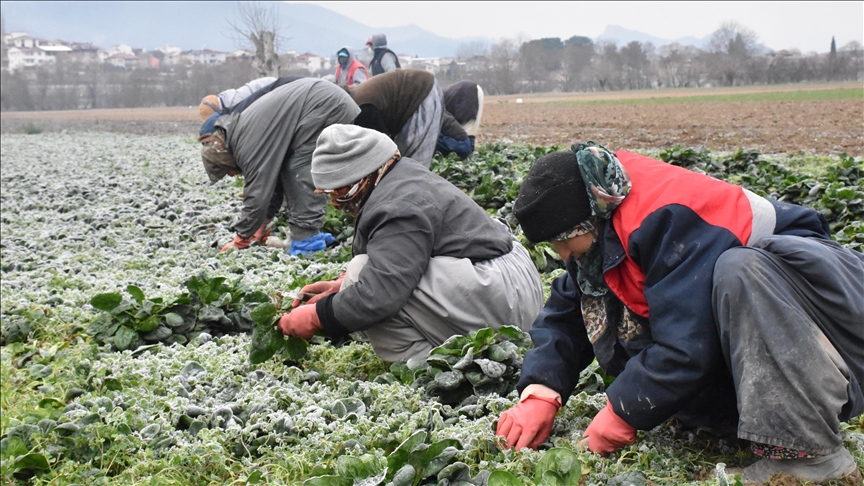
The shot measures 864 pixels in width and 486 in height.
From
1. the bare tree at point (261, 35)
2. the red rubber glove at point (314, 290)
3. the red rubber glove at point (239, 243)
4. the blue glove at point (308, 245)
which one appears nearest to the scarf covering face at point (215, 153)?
the red rubber glove at point (239, 243)

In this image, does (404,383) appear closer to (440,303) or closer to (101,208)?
(440,303)

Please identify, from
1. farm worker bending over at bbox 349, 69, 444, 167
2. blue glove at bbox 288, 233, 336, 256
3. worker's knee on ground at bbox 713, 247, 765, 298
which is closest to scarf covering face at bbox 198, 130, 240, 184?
blue glove at bbox 288, 233, 336, 256

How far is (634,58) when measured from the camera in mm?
62625

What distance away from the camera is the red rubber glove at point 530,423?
284cm

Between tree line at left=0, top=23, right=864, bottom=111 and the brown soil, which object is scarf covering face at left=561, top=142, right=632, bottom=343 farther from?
tree line at left=0, top=23, right=864, bottom=111

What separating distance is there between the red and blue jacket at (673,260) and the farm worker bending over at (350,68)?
10676mm

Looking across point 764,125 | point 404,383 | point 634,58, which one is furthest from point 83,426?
point 634,58

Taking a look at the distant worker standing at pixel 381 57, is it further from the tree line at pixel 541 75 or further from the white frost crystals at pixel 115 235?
the tree line at pixel 541 75

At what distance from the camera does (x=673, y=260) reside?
7.64 ft

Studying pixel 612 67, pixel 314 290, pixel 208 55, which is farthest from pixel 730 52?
pixel 208 55

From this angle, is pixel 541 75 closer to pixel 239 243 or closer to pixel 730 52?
pixel 730 52

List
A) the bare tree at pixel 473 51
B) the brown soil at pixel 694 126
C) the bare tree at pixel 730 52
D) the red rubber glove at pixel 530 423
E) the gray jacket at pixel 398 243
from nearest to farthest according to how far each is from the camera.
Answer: the red rubber glove at pixel 530 423, the gray jacket at pixel 398 243, the brown soil at pixel 694 126, the bare tree at pixel 730 52, the bare tree at pixel 473 51

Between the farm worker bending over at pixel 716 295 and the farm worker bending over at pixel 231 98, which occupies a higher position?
the farm worker bending over at pixel 231 98

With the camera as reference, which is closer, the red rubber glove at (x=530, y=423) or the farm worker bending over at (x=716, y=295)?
the farm worker bending over at (x=716, y=295)
